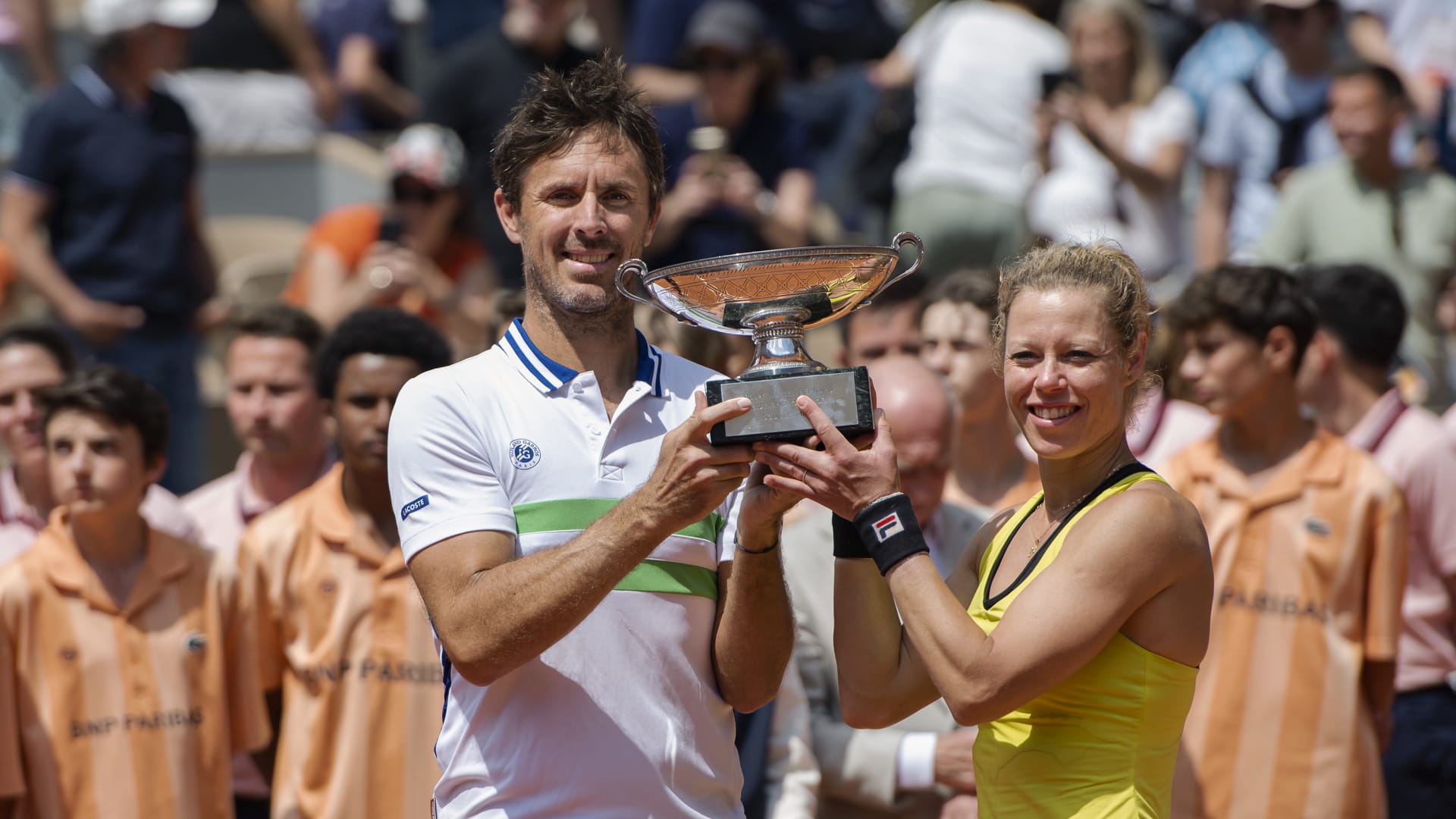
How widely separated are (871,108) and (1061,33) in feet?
3.44

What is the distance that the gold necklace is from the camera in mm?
3068

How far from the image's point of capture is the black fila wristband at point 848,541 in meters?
3.06

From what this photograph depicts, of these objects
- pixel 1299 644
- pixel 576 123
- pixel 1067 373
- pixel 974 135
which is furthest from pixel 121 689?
pixel 974 135

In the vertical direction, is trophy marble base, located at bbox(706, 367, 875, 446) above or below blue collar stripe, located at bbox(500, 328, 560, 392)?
below

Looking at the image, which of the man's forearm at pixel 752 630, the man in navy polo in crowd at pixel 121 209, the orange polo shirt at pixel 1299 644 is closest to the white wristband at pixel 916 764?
the orange polo shirt at pixel 1299 644

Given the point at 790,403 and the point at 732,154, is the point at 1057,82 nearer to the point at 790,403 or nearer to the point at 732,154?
the point at 732,154

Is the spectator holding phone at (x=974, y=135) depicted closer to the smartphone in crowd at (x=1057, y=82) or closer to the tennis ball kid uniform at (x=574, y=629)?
the smartphone in crowd at (x=1057, y=82)

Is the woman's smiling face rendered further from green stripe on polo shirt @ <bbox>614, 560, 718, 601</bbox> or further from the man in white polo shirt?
green stripe on polo shirt @ <bbox>614, 560, 718, 601</bbox>

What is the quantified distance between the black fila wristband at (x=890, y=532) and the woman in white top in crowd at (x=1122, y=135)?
4963 millimetres

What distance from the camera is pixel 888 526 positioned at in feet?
9.57

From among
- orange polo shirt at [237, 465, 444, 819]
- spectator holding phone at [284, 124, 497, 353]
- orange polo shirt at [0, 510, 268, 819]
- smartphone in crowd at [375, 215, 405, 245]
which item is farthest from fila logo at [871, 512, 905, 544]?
smartphone in crowd at [375, 215, 405, 245]

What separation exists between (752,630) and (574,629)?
1.07 feet

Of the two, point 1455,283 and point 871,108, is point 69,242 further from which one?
point 1455,283

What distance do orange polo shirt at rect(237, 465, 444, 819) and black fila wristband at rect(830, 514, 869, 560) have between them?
170 centimetres
